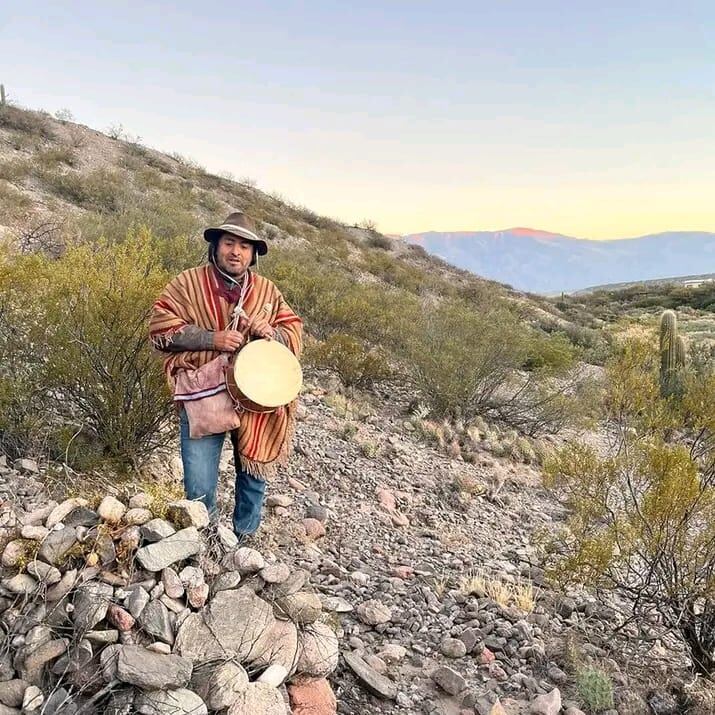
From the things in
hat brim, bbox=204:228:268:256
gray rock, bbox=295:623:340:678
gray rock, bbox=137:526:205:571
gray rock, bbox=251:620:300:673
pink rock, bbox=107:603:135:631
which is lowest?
gray rock, bbox=295:623:340:678

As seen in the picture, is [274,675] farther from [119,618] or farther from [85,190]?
[85,190]

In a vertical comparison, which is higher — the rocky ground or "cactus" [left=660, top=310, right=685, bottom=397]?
"cactus" [left=660, top=310, right=685, bottom=397]

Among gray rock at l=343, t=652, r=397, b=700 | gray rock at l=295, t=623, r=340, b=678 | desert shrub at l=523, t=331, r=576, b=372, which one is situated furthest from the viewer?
desert shrub at l=523, t=331, r=576, b=372

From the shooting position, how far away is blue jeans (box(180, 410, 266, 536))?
3.06 m

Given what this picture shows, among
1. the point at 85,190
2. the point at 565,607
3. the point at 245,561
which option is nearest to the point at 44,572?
the point at 245,561

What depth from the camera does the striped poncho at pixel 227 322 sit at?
301 cm

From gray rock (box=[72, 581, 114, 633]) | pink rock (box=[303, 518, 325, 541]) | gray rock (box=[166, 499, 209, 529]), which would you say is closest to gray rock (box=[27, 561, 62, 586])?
gray rock (box=[72, 581, 114, 633])

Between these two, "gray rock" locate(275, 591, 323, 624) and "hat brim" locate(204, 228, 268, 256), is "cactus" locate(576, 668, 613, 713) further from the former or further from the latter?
"hat brim" locate(204, 228, 268, 256)

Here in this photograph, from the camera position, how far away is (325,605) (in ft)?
11.0

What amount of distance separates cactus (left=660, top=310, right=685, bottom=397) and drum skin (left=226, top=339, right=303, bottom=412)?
861 centimetres

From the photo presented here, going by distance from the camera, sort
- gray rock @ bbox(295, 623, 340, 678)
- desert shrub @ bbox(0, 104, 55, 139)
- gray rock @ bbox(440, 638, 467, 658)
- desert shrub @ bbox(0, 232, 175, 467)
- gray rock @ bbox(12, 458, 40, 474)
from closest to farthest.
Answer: gray rock @ bbox(295, 623, 340, 678) → gray rock @ bbox(440, 638, 467, 658) → gray rock @ bbox(12, 458, 40, 474) → desert shrub @ bbox(0, 232, 175, 467) → desert shrub @ bbox(0, 104, 55, 139)

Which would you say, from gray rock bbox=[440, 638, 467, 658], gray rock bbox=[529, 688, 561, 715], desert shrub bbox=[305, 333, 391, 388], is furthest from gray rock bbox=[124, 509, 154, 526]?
desert shrub bbox=[305, 333, 391, 388]

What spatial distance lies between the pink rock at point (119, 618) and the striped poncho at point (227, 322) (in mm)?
1145

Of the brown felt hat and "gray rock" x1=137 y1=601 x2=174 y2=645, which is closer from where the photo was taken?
"gray rock" x1=137 y1=601 x2=174 y2=645
